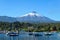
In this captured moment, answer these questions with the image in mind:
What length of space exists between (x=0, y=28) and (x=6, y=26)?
13.9 feet

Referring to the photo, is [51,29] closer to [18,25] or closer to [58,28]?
[58,28]

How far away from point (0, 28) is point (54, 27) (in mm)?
30798

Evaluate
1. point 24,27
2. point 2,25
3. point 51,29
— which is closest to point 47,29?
point 51,29

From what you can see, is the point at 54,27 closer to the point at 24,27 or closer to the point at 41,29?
the point at 41,29

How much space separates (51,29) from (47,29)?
92.7 inches

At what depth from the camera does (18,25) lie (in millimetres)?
132375

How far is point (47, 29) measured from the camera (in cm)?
11869

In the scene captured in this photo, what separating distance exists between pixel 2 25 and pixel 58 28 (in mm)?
33234

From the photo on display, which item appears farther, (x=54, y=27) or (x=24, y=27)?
(x=24, y=27)

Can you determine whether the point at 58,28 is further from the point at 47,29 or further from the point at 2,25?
the point at 2,25

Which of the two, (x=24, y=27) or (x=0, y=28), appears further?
(x=24, y=27)

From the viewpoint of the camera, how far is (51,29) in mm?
117688

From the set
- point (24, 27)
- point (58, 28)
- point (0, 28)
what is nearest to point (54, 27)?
point (58, 28)

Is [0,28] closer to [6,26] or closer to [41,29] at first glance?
[6,26]
